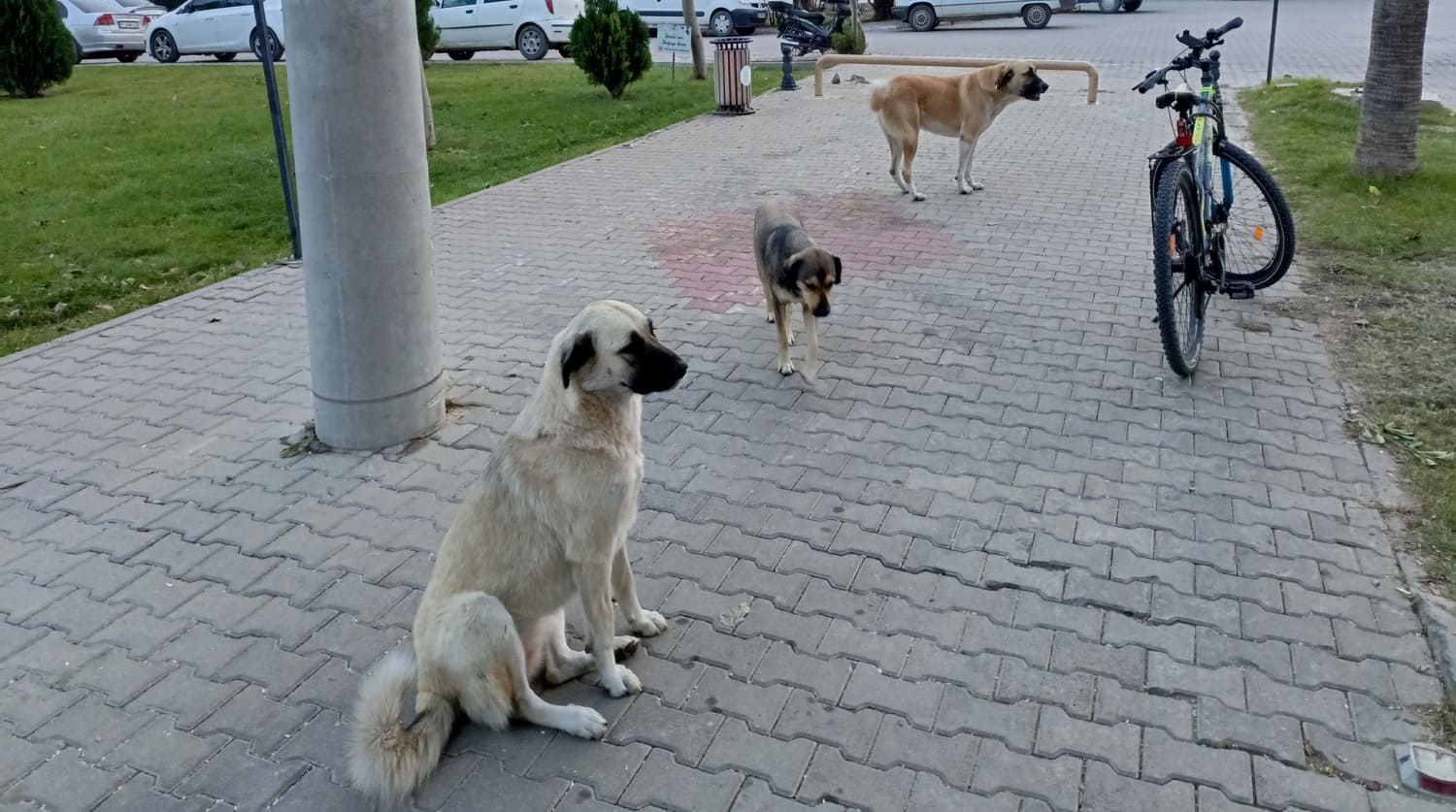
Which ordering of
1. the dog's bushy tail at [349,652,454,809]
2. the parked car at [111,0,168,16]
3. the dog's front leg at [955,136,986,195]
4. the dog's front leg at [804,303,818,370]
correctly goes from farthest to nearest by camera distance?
the parked car at [111,0,168,16] < the dog's front leg at [955,136,986,195] < the dog's front leg at [804,303,818,370] < the dog's bushy tail at [349,652,454,809]

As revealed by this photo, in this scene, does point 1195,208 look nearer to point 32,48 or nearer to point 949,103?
point 949,103

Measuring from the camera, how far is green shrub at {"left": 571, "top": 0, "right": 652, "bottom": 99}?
15594mm

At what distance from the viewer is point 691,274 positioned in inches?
312

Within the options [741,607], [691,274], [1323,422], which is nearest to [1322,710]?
[741,607]

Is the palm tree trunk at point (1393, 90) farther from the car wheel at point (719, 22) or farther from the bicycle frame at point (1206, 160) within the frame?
the car wheel at point (719, 22)

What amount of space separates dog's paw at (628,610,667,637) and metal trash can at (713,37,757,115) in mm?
12415

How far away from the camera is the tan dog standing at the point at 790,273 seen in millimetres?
5648

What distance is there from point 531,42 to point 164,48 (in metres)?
8.08

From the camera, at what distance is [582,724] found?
10.3 feet

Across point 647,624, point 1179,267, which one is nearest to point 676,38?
point 1179,267

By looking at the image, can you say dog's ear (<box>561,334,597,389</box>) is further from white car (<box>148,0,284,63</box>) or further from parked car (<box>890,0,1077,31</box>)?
parked car (<box>890,0,1077,31</box>)

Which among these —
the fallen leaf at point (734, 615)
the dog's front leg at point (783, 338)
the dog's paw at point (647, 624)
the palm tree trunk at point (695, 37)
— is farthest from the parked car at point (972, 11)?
the dog's paw at point (647, 624)

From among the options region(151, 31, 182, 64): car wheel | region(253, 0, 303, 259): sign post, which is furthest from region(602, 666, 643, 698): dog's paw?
region(151, 31, 182, 64): car wheel

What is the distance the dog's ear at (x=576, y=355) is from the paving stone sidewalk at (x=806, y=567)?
42.0 inches
